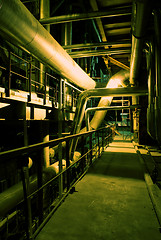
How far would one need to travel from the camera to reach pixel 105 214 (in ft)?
6.31

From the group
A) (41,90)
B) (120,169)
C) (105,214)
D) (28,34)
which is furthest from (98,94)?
(105,214)

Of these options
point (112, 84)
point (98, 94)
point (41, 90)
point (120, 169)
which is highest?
point (112, 84)

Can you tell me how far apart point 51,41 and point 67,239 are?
3.35m

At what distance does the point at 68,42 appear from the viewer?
8.84m

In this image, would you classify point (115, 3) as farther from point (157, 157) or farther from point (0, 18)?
point (157, 157)

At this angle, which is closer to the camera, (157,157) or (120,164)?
(120,164)

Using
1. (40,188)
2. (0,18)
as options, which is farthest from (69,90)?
(40,188)

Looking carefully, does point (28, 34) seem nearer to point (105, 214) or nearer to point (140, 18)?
point (140, 18)

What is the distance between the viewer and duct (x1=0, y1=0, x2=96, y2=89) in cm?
225

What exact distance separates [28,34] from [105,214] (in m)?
3.00

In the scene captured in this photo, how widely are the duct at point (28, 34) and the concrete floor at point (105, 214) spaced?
269cm

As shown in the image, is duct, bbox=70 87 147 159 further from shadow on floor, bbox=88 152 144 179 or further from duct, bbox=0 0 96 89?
shadow on floor, bbox=88 152 144 179

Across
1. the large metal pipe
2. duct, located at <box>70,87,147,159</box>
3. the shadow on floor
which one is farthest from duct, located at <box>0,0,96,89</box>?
the large metal pipe

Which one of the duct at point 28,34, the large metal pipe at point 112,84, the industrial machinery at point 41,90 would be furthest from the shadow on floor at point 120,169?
the large metal pipe at point 112,84
